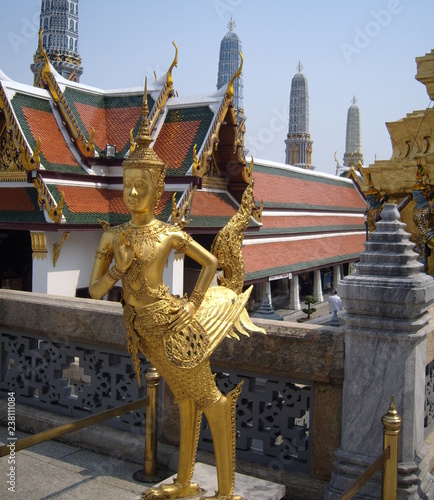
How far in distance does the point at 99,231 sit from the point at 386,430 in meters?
12.8

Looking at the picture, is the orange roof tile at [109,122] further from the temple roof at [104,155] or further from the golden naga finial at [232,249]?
the golden naga finial at [232,249]

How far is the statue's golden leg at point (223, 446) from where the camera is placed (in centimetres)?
311

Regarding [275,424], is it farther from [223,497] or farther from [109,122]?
[109,122]

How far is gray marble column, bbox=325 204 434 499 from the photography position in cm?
378

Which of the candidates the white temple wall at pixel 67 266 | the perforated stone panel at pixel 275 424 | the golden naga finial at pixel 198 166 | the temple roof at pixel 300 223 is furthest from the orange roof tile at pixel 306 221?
the perforated stone panel at pixel 275 424

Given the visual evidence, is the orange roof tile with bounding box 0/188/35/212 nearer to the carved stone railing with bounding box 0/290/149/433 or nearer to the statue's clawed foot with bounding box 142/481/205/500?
the carved stone railing with bounding box 0/290/149/433

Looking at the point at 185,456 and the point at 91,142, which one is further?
the point at 91,142

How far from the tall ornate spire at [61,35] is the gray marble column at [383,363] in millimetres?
47929

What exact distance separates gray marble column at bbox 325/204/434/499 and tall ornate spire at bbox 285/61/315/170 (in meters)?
69.0

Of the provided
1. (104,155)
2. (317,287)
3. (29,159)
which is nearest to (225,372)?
(29,159)

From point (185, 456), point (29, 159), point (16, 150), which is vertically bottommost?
point (185, 456)

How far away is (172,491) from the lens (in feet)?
10.5

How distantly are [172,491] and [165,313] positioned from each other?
99cm

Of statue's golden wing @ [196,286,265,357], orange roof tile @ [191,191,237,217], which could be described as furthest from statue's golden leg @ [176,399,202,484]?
orange roof tile @ [191,191,237,217]
